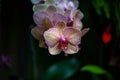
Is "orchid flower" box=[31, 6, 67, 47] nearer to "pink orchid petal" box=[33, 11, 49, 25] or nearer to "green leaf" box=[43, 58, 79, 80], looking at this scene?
"pink orchid petal" box=[33, 11, 49, 25]

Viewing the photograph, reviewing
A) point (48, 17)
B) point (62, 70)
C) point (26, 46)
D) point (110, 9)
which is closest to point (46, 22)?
point (48, 17)

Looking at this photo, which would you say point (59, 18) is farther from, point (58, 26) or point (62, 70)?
point (62, 70)

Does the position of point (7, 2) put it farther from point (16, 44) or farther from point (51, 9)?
point (51, 9)

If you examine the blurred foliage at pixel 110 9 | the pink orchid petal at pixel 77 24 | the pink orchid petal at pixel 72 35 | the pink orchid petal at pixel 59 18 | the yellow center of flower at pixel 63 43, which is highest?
the pink orchid petal at pixel 59 18

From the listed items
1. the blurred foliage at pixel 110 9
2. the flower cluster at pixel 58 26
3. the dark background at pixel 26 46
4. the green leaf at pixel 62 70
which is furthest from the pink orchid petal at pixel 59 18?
the dark background at pixel 26 46

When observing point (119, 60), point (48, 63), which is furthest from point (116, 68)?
point (48, 63)

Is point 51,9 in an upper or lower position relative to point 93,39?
upper

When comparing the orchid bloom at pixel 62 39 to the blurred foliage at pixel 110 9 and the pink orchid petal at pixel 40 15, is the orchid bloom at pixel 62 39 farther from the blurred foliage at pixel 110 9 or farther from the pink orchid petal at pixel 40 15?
the blurred foliage at pixel 110 9
